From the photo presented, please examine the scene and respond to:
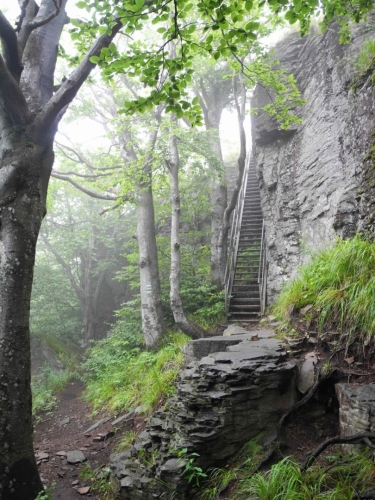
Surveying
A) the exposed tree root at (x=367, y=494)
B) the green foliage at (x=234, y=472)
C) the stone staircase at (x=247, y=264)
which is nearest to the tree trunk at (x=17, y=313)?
the green foliage at (x=234, y=472)

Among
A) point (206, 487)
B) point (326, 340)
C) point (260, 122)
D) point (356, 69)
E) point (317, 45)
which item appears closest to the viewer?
point (206, 487)

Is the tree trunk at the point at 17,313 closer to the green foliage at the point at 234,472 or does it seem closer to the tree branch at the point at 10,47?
the tree branch at the point at 10,47

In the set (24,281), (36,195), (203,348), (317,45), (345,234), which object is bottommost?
(203,348)

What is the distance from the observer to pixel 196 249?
11.6m

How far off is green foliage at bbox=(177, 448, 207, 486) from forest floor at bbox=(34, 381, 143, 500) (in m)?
1.26

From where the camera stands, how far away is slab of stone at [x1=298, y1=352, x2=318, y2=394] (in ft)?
12.5

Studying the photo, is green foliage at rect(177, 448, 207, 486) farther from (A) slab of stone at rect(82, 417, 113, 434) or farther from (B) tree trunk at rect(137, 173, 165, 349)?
(B) tree trunk at rect(137, 173, 165, 349)

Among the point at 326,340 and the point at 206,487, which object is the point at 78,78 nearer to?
the point at 326,340

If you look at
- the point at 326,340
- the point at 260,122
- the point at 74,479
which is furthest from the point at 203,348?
the point at 260,122

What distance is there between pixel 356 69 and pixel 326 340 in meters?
5.59

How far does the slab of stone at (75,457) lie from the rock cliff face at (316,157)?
5667 mm

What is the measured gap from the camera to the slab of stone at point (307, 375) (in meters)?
3.80

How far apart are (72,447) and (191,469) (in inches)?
120

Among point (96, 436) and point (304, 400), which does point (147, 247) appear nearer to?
point (96, 436)
